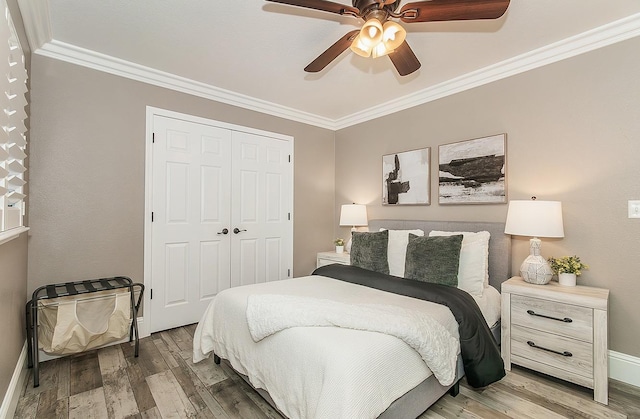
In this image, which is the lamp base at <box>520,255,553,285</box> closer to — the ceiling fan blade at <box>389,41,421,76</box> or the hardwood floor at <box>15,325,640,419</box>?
the hardwood floor at <box>15,325,640,419</box>

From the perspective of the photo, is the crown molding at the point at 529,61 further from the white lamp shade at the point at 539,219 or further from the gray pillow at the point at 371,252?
the gray pillow at the point at 371,252

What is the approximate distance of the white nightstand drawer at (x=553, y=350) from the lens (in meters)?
2.01

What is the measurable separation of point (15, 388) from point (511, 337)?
335 cm

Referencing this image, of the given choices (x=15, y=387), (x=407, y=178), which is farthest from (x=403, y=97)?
(x=15, y=387)

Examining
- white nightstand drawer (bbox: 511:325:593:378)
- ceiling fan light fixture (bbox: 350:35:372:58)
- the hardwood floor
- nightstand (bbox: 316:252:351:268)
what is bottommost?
the hardwood floor

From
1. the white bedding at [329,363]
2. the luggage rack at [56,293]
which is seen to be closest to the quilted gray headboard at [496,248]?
the white bedding at [329,363]

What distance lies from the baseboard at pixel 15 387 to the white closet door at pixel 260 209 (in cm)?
178

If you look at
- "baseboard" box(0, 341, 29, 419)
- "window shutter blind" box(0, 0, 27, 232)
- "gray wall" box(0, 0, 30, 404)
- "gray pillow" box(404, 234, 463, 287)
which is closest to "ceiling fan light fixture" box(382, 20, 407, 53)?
"gray pillow" box(404, 234, 463, 287)

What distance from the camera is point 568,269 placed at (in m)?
2.30

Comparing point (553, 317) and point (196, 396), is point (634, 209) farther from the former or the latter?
point (196, 396)

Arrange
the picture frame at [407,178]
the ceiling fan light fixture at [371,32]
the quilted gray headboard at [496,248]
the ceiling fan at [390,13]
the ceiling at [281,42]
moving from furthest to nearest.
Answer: the picture frame at [407,178]
the quilted gray headboard at [496,248]
the ceiling at [281,42]
the ceiling fan light fixture at [371,32]
the ceiling fan at [390,13]

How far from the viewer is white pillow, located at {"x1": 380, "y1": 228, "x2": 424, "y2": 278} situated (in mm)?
2914

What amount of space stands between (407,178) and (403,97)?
0.94 meters

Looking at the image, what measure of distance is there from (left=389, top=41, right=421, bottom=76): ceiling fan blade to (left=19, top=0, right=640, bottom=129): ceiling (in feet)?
1.09
